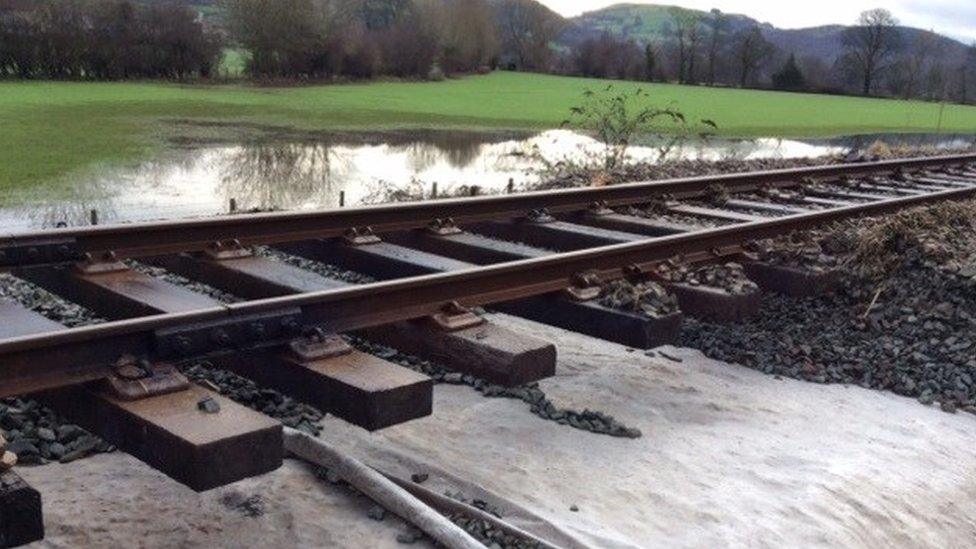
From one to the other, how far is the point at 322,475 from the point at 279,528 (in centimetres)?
43

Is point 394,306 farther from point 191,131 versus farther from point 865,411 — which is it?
point 191,131

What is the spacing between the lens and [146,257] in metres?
5.39

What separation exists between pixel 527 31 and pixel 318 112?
51.1m

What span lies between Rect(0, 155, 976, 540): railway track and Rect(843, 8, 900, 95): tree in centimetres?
7345

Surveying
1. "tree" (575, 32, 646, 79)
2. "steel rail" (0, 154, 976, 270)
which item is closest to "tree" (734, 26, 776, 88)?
"tree" (575, 32, 646, 79)

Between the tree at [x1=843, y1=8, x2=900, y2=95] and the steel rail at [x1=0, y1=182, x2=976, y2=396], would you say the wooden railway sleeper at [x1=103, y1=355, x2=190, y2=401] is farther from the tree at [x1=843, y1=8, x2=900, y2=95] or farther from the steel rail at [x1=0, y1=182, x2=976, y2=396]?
the tree at [x1=843, y1=8, x2=900, y2=95]

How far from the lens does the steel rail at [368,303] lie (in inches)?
130

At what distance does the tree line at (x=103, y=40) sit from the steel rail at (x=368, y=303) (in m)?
42.0

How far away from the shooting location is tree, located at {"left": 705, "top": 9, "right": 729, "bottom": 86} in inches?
3248

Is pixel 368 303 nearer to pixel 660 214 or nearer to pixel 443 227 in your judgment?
pixel 443 227

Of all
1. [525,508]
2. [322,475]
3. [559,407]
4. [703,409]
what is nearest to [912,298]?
[703,409]

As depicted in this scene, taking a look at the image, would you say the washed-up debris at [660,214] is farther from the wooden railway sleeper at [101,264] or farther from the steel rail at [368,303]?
the wooden railway sleeper at [101,264]

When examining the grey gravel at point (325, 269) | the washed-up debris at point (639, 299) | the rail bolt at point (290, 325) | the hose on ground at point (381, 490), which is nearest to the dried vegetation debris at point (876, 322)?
the washed-up debris at point (639, 299)

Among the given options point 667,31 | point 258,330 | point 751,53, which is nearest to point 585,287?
point 258,330
